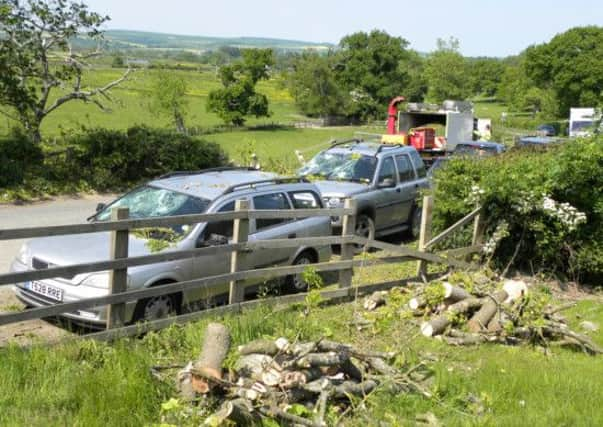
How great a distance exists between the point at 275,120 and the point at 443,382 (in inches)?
3172

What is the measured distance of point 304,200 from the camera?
10.4 m

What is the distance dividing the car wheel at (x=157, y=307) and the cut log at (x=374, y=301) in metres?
2.54

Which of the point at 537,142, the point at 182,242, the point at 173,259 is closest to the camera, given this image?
the point at 173,259

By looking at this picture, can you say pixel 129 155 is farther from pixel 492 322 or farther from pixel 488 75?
pixel 488 75

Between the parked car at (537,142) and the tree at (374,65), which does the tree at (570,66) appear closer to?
the tree at (374,65)

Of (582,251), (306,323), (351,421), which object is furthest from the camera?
(582,251)

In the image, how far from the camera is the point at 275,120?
85.2 metres

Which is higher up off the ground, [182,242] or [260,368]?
[182,242]

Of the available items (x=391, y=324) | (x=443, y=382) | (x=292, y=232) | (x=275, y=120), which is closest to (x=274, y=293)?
(x=292, y=232)

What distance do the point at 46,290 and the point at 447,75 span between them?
8491 centimetres

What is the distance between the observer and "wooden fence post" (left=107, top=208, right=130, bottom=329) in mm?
6523

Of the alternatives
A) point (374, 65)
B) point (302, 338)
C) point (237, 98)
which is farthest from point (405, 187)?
point (374, 65)

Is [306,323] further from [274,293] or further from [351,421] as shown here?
[274,293]

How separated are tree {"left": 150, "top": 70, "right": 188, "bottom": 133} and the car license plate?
43.2m
